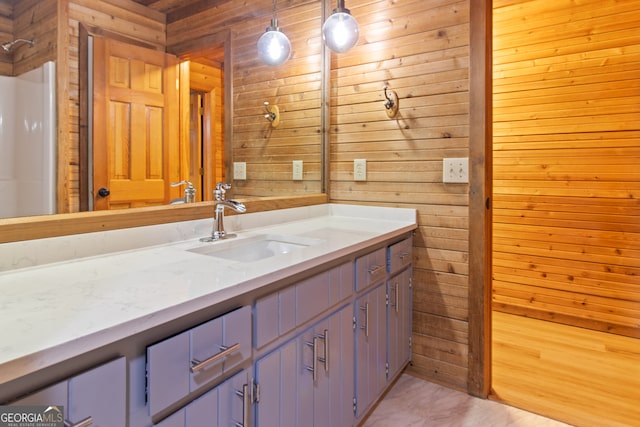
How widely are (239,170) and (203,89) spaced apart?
41 cm

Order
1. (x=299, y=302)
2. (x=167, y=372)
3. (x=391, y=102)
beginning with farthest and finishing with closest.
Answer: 1. (x=391, y=102)
2. (x=299, y=302)
3. (x=167, y=372)

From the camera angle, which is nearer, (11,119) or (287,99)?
(11,119)

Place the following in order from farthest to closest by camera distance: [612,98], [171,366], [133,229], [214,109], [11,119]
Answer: [612,98], [214,109], [133,229], [11,119], [171,366]

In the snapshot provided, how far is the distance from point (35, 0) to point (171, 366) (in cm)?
100

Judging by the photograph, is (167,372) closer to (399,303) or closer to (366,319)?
(366,319)

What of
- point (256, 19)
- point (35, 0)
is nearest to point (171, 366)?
point (35, 0)

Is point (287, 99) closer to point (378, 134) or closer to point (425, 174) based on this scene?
point (378, 134)

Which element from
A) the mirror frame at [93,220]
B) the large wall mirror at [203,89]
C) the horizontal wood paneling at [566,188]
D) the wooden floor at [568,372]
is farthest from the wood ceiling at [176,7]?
the horizontal wood paneling at [566,188]

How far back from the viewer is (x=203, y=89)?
1.60m

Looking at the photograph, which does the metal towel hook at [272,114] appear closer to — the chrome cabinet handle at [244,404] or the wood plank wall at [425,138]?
the wood plank wall at [425,138]

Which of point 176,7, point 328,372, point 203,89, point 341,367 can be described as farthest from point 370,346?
point 176,7

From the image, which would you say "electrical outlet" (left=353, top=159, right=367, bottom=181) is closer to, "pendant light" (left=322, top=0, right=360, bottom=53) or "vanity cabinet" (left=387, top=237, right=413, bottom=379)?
"vanity cabinet" (left=387, top=237, right=413, bottom=379)

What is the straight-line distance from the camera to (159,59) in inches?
51.1

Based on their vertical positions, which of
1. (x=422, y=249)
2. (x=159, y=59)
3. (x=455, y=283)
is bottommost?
(x=455, y=283)
